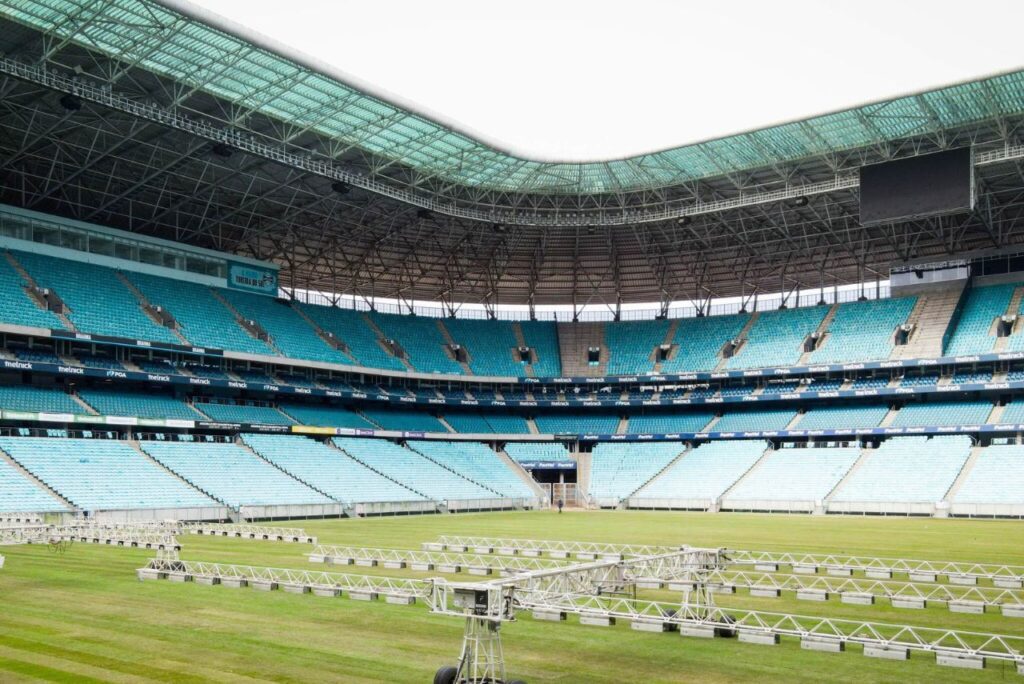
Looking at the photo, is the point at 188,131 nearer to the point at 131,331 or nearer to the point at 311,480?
the point at 131,331

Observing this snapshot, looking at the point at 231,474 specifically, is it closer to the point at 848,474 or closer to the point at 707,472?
the point at 707,472

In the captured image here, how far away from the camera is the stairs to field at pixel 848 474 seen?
72.9m

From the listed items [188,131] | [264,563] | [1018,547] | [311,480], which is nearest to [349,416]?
[311,480]

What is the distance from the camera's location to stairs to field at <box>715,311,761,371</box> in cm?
8975

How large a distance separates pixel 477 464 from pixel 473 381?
34.0ft

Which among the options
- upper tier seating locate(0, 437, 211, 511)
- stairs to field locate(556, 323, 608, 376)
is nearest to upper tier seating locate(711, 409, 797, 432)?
A: stairs to field locate(556, 323, 608, 376)

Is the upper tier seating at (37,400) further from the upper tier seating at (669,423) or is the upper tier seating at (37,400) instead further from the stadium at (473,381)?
the upper tier seating at (669,423)

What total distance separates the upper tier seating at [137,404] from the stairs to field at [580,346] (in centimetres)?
3918

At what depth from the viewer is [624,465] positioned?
87.7 m

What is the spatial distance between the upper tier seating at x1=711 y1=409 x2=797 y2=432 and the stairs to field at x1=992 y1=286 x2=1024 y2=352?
1744 centimetres

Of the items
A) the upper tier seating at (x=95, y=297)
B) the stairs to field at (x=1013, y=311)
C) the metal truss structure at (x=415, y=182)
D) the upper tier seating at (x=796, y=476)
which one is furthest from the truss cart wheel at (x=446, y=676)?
the stairs to field at (x=1013, y=311)

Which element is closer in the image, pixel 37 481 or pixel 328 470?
pixel 37 481

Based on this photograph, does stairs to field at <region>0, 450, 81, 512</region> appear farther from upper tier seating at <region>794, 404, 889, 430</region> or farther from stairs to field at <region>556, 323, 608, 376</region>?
upper tier seating at <region>794, 404, 889, 430</region>

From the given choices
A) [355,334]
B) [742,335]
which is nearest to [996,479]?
[742,335]
